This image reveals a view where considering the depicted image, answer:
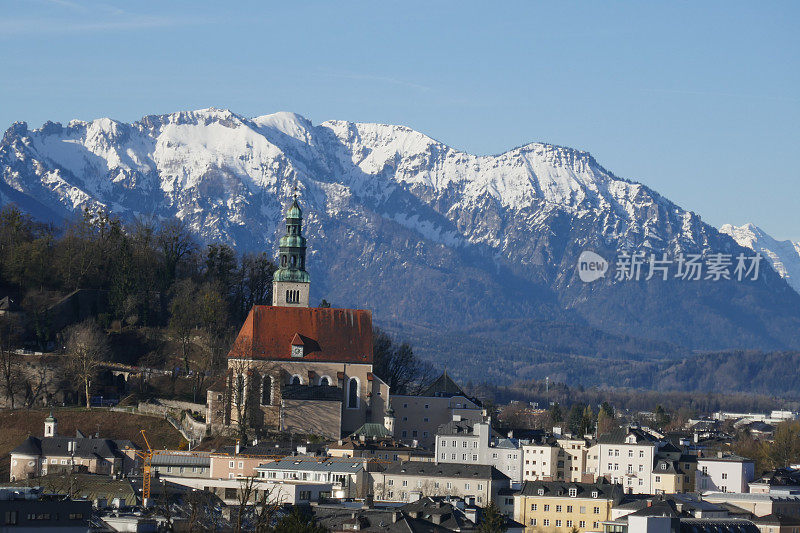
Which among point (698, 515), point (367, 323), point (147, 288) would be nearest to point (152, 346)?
point (147, 288)

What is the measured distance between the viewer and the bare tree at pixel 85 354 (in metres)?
138

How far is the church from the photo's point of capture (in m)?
133

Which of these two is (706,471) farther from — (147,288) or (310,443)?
(147,288)

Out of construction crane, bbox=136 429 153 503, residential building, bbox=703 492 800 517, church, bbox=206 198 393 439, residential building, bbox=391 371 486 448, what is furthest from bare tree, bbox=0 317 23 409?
residential building, bbox=703 492 800 517

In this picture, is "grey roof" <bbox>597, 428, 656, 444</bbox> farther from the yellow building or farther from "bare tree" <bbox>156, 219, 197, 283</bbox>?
"bare tree" <bbox>156, 219, 197, 283</bbox>

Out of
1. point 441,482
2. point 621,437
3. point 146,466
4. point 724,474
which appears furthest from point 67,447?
point 724,474

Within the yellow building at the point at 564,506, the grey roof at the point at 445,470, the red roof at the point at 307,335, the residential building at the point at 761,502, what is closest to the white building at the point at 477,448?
the red roof at the point at 307,335

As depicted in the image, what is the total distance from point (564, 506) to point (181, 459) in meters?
28.5

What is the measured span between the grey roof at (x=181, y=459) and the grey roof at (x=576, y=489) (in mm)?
23073

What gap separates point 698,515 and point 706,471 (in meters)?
33.1

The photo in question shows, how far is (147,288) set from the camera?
502 ft

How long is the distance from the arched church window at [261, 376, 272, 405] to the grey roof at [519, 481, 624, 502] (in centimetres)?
2988

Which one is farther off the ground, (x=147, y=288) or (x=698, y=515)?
(x=147, y=288)

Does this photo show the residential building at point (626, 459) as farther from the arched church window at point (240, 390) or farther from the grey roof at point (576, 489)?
the arched church window at point (240, 390)
